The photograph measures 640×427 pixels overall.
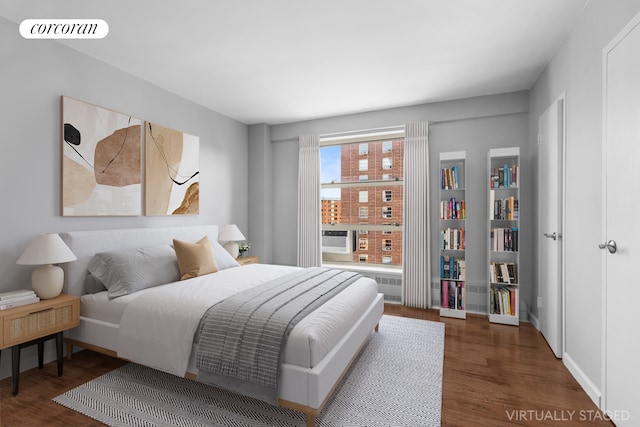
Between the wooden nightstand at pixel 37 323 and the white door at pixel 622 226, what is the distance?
3.66 m

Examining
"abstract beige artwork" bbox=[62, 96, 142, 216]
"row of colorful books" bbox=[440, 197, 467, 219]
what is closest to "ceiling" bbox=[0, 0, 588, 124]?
"abstract beige artwork" bbox=[62, 96, 142, 216]

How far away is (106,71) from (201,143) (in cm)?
Result: 134

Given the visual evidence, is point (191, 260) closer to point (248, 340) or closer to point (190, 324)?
point (190, 324)

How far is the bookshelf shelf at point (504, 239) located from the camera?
3.43m

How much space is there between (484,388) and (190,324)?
2102 millimetres

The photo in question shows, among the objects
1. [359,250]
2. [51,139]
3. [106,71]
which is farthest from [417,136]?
[51,139]

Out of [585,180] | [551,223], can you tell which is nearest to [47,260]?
[585,180]

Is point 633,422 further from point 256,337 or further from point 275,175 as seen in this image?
point 275,175

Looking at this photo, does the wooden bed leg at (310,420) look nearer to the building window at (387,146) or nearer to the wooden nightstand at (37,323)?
the wooden nightstand at (37,323)

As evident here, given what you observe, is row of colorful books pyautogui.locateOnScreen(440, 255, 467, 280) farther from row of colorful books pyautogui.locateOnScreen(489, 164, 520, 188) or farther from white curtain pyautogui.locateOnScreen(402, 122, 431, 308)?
row of colorful books pyautogui.locateOnScreen(489, 164, 520, 188)

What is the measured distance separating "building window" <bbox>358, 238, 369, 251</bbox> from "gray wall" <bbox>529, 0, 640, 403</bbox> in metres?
2.61

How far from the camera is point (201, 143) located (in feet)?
13.6

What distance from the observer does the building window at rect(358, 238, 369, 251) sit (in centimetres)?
478

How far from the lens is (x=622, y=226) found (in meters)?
1.72
